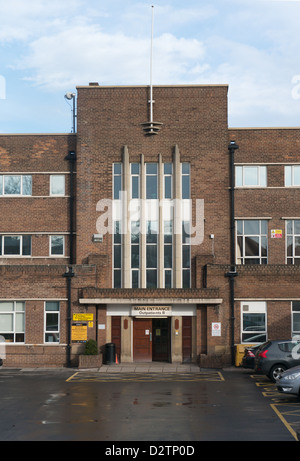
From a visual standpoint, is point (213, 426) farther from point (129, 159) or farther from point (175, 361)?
point (129, 159)

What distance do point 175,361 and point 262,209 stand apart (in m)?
9.24

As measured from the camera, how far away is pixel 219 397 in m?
22.4

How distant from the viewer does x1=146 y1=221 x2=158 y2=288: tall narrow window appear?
34.4m

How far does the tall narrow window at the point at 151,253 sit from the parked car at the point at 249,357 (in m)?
6.52

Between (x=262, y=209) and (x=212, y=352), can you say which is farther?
(x=262, y=209)

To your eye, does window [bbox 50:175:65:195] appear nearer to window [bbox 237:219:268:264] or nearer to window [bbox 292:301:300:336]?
window [bbox 237:219:268:264]

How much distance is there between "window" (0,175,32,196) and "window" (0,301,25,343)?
6.21 meters

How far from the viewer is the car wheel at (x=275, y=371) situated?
26.5 meters

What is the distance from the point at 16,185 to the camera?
118 ft

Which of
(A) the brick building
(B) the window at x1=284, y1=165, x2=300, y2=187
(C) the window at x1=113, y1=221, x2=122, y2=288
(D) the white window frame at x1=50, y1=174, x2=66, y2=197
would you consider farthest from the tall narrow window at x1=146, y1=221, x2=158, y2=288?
(B) the window at x1=284, y1=165, x2=300, y2=187

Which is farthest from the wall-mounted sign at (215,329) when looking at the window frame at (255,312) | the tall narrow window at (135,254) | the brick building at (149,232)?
the tall narrow window at (135,254)

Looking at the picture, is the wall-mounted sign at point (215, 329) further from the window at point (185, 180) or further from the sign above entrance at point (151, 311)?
the window at point (185, 180)
